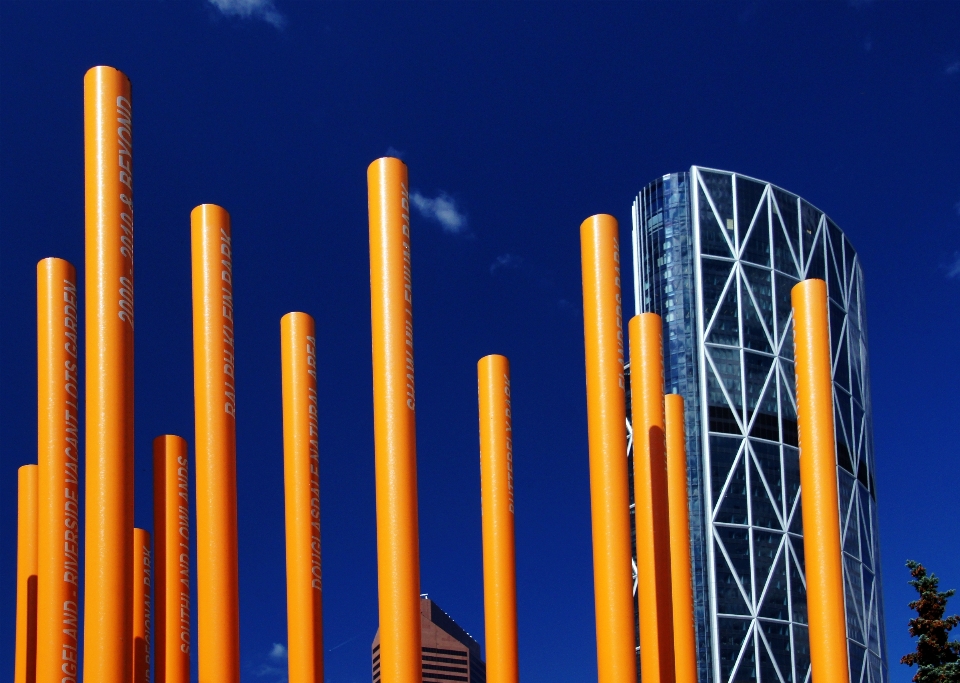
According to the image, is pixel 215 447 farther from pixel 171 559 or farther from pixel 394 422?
pixel 171 559

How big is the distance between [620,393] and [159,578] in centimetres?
881

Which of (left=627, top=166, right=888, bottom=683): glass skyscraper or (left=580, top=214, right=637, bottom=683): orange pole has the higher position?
(left=627, top=166, right=888, bottom=683): glass skyscraper

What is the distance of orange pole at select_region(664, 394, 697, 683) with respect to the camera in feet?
78.7

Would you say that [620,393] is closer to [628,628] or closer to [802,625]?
[628,628]

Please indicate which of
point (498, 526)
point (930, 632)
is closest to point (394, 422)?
point (498, 526)

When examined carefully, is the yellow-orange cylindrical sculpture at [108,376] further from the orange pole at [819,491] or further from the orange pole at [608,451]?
the orange pole at [819,491]

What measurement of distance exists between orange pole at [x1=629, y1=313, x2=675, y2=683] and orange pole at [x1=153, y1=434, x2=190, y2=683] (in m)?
7.46

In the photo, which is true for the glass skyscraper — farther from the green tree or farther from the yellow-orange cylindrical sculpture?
the yellow-orange cylindrical sculpture

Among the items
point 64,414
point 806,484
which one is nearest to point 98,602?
point 64,414

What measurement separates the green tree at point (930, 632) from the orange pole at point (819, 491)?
28.4 meters

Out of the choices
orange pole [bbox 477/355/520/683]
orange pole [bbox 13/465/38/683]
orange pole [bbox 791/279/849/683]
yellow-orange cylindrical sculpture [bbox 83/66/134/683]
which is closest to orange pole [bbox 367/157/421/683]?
orange pole [bbox 477/355/520/683]

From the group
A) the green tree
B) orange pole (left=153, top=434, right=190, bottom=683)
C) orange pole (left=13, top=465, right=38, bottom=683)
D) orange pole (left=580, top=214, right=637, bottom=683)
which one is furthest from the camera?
the green tree

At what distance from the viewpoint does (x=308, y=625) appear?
21.7 m

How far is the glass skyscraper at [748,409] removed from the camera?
330 feet
